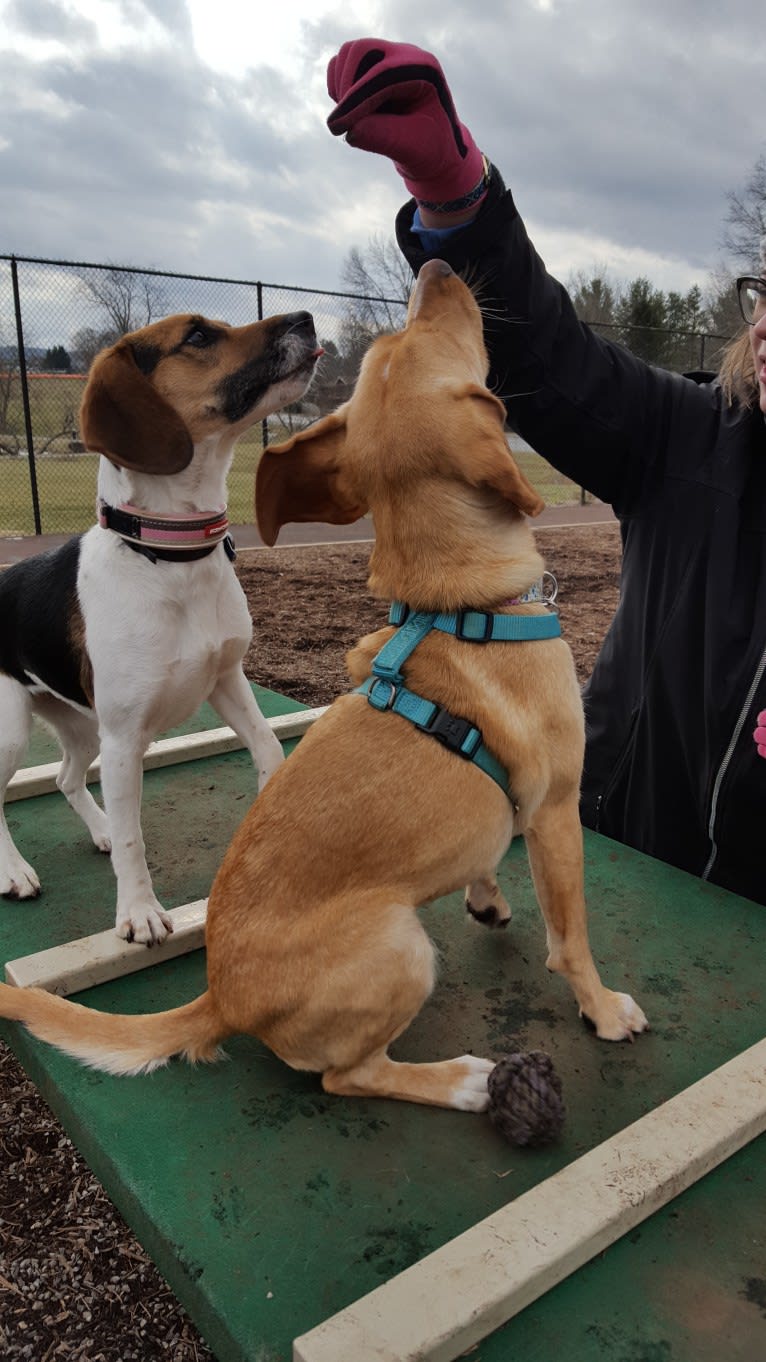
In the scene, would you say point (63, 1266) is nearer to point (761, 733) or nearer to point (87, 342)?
point (761, 733)

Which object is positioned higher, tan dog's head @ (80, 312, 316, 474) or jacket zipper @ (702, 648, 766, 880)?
tan dog's head @ (80, 312, 316, 474)

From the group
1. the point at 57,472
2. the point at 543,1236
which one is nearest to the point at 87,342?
the point at 57,472

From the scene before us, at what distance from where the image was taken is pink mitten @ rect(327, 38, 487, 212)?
73.2 inches

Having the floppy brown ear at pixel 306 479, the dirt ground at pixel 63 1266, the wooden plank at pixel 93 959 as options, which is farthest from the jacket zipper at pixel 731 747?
the dirt ground at pixel 63 1266

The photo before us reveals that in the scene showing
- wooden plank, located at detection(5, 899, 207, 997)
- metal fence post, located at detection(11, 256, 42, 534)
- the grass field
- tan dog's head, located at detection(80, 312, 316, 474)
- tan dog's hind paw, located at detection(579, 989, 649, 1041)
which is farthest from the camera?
the grass field

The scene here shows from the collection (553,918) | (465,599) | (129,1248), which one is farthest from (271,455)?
(129,1248)

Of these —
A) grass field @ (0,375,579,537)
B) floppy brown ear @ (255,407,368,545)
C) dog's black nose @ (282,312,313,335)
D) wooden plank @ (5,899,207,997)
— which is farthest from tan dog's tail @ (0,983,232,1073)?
grass field @ (0,375,579,537)

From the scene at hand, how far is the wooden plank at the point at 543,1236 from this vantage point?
1289 millimetres

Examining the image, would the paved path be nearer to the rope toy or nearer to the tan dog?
the tan dog

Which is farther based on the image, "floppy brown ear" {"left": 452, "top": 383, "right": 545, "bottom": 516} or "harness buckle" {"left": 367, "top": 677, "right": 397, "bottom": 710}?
"harness buckle" {"left": 367, "top": 677, "right": 397, "bottom": 710}

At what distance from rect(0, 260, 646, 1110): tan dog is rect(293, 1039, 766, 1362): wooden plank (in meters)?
0.32

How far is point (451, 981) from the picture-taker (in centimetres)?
226

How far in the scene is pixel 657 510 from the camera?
8.94ft

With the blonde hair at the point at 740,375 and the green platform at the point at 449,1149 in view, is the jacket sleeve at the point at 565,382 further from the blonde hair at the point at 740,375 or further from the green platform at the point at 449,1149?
the green platform at the point at 449,1149
